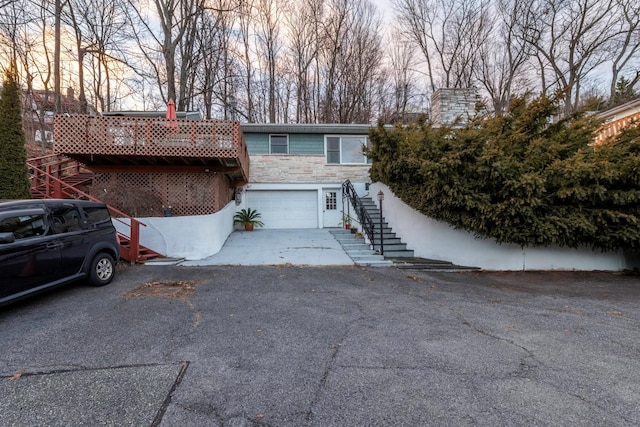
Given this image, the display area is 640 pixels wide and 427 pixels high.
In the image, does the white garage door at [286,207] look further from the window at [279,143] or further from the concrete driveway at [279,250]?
the window at [279,143]

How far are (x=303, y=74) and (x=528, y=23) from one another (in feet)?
46.5

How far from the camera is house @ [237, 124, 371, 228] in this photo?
13.6 metres

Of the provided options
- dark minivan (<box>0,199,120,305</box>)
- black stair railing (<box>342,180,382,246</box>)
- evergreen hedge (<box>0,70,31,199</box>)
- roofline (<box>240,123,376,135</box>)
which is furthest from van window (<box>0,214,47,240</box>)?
roofline (<box>240,123,376,135</box>)

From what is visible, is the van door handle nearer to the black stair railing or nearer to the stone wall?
the black stair railing

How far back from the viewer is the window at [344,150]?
14.1 meters

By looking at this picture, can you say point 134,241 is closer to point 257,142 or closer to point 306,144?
point 257,142

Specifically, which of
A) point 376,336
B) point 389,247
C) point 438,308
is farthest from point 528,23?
point 376,336

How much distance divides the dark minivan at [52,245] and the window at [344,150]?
974cm

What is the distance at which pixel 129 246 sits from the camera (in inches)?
298

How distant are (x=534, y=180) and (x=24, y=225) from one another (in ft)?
31.4

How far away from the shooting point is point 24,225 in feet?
14.4

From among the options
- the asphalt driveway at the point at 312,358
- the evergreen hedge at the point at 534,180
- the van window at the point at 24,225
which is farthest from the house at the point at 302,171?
the van window at the point at 24,225

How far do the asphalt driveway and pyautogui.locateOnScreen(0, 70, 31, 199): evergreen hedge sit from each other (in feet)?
13.2

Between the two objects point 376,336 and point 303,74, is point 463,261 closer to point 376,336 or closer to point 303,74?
point 376,336
